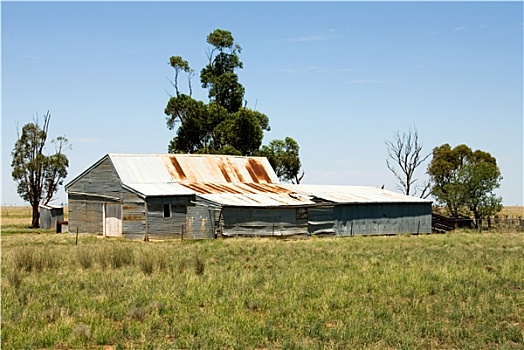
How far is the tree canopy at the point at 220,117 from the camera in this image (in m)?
62.9

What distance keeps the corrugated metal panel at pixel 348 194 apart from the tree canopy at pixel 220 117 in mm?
14000

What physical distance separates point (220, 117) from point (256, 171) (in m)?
17.0

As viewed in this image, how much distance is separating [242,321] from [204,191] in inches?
1072

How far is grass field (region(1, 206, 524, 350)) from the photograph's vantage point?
478 inches

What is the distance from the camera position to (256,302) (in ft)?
49.1


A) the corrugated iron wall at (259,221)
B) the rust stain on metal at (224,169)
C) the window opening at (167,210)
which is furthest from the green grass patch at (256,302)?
the rust stain on metal at (224,169)

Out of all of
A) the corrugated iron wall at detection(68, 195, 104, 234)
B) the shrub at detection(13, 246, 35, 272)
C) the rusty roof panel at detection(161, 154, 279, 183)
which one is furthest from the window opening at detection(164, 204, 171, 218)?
the shrub at detection(13, 246, 35, 272)

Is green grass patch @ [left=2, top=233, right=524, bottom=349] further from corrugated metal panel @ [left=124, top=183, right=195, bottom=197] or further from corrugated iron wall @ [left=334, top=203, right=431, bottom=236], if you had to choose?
corrugated iron wall @ [left=334, top=203, right=431, bottom=236]

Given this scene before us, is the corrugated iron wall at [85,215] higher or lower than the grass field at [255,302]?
higher

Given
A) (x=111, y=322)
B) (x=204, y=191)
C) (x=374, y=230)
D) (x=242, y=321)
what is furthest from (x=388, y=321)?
(x=374, y=230)

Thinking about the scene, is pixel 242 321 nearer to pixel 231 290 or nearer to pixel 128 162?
pixel 231 290

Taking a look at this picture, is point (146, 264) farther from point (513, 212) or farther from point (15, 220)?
point (513, 212)

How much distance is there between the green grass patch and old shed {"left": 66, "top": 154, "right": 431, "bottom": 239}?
14244 millimetres

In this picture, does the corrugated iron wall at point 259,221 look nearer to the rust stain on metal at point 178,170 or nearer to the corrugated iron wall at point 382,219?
the corrugated iron wall at point 382,219
